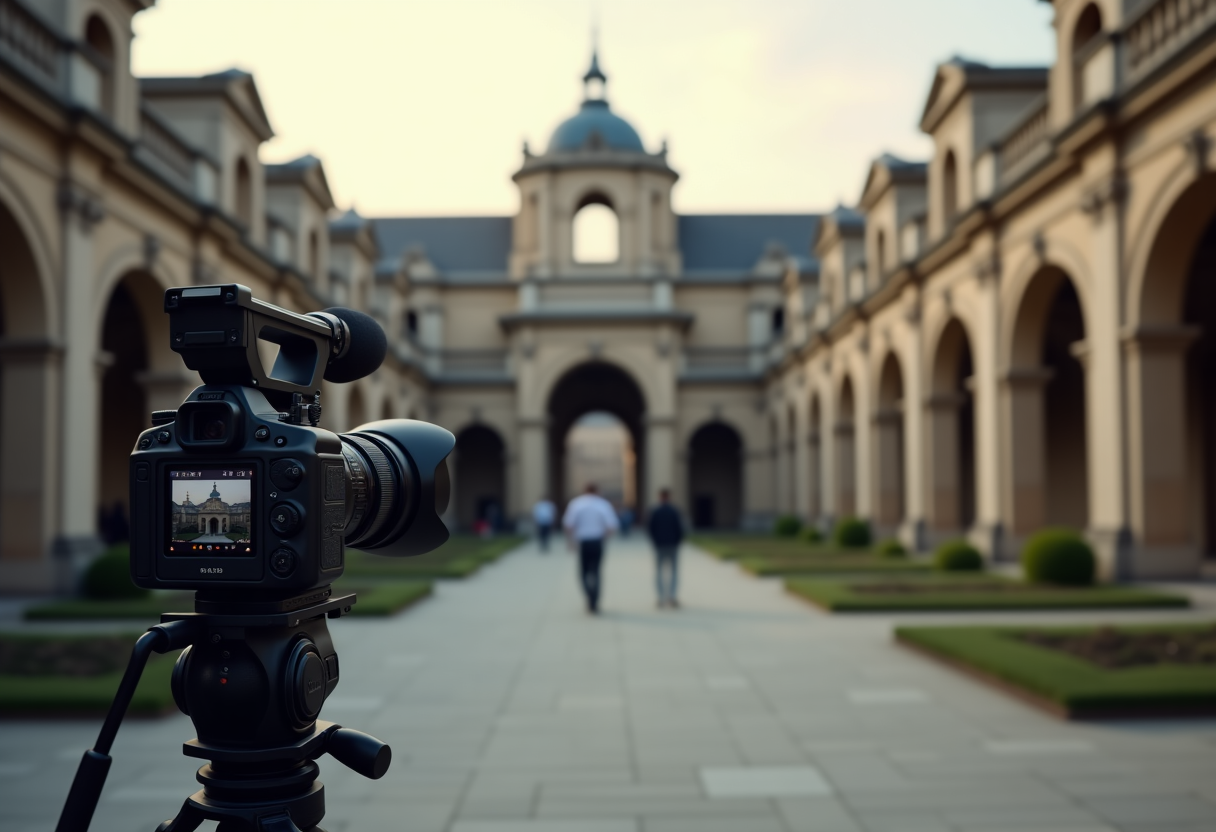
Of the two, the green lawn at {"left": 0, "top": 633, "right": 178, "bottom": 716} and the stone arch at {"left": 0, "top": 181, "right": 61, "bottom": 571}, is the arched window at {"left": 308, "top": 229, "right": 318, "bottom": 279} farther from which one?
the green lawn at {"left": 0, "top": 633, "right": 178, "bottom": 716}

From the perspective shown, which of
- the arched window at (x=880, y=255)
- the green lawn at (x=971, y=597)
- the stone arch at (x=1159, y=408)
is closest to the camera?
the green lawn at (x=971, y=597)

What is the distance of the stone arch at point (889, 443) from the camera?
27734 millimetres

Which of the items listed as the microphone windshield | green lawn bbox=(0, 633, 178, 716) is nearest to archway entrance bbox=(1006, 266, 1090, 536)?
green lawn bbox=(0, 633, 178, 716)

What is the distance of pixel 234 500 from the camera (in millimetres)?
2230

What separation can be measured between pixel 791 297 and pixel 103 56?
29.4 m

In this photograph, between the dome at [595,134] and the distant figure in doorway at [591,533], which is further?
the dome at [595,134]

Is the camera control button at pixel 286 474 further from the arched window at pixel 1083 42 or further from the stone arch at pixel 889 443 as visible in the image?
the stone arch at pixel 889 443

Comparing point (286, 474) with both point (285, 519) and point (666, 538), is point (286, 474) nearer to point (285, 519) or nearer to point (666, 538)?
point (285, 519)

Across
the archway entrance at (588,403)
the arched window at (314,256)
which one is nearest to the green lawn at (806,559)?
the arched window at (314,256)

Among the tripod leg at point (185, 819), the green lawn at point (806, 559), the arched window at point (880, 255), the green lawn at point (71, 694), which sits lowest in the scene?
the green lawn at point (806, 559)

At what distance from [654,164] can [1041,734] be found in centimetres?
3896

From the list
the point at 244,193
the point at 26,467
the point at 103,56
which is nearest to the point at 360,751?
the point at 26,467

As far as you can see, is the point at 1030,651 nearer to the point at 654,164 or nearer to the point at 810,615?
the point at 810,615

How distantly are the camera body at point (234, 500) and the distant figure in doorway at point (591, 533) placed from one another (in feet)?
38.1
